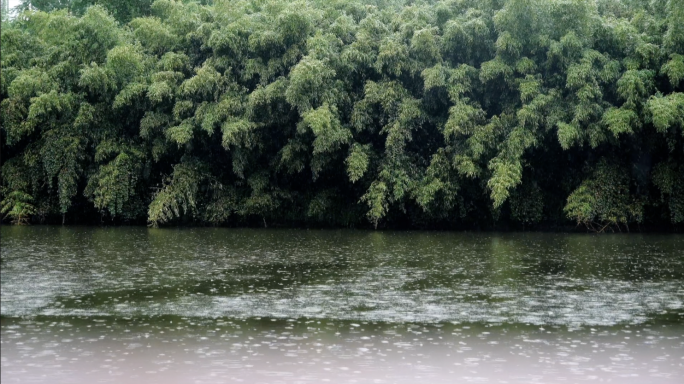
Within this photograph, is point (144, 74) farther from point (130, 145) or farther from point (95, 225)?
point (95, 225)

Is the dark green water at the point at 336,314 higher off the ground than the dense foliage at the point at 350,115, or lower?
lower

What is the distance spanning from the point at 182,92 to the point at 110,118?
2756 mm

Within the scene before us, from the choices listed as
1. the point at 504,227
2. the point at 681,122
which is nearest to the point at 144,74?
the point at 504,227

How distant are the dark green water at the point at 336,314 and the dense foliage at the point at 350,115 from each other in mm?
5780

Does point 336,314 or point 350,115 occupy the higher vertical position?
point 350,115

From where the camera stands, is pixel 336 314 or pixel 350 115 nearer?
pixel 336 314

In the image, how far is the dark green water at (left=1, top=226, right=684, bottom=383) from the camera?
26.5 feet

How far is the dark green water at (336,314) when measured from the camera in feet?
26.5

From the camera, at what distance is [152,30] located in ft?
86.1

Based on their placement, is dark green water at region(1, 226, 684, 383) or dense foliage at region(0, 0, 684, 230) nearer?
dark green water at region(1, 226, 684, 383)

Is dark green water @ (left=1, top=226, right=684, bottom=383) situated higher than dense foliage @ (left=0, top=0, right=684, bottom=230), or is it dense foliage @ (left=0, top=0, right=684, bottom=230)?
dense foliage @ (left=0, top=0, right=684, bottom=230)

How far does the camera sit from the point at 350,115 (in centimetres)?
2506

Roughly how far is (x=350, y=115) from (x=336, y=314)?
48.0 feet

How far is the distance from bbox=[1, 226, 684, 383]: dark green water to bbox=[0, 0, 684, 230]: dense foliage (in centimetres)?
578
